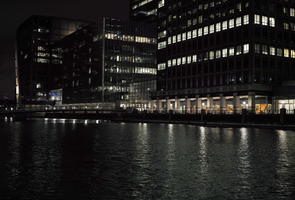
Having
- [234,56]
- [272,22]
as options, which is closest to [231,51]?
→ [234,56]

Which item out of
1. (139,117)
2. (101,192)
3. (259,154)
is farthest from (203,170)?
(139,117)

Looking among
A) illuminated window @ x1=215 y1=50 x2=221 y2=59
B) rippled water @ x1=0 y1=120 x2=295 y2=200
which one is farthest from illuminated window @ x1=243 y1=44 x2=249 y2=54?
rippled water @ x1=0 y1=120 x2=295 y2=200

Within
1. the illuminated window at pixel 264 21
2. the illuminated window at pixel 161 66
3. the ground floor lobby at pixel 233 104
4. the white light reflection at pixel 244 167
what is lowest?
the white light reflection at pixel 244 167

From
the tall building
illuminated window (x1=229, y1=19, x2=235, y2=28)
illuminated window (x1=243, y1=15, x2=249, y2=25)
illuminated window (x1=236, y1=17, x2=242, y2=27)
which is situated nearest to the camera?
the tall building

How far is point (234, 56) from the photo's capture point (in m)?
111

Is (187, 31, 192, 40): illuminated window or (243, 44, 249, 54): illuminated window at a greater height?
(187, 31, 192, 40): illuminated window

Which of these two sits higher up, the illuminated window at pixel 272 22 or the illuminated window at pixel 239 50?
the illuminated window at pixel 272 22

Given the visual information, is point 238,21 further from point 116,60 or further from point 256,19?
point 116,60

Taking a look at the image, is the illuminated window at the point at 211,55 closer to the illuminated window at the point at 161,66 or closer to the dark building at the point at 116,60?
the illuminated window at the point at 161,66

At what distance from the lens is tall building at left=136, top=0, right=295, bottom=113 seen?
106 meters

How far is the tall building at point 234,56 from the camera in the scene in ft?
348

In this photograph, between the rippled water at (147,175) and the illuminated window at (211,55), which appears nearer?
the rippled water at (147,175)

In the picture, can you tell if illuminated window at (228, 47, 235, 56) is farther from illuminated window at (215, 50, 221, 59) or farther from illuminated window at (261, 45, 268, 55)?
illuminated window at (261, 45, 268, 55)

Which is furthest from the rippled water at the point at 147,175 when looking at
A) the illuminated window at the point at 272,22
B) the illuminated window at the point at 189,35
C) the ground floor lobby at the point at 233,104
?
the illuminated window at the point at 189,35
